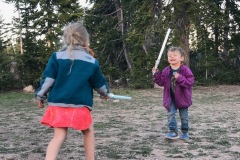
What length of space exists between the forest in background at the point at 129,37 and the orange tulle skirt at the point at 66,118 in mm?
13986

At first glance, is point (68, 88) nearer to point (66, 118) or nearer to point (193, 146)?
point (66, 118)

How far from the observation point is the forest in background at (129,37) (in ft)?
57.4

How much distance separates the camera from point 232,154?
15.2ft

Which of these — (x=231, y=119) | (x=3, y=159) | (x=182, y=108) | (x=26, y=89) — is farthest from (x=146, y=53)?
(x=3, y=159)

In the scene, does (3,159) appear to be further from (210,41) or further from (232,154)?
(210,41)

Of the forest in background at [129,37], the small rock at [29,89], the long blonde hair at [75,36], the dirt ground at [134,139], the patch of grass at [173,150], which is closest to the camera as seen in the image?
the long blonde hair at [75,36]

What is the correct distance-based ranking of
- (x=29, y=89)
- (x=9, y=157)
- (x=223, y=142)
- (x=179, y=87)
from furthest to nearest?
(x=29, y=89)
(x=179, y=87)
(x=223, y=142)
(x=9, y=157)

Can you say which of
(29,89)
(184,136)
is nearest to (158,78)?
(184,136)

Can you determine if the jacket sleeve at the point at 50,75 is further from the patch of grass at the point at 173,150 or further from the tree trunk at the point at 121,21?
the tree trunk at the point at 121,21

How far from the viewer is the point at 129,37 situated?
61.8 feet

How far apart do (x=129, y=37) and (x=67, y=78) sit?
15.5m

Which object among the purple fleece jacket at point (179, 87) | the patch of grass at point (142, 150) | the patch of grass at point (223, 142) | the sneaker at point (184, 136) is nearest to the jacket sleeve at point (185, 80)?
the purple fleece jacket at point (179, 87)

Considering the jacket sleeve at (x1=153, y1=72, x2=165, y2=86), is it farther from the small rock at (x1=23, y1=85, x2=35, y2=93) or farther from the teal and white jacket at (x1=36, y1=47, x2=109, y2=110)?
the small rock at (x1=23, y1=85, x2=35, y2=93)

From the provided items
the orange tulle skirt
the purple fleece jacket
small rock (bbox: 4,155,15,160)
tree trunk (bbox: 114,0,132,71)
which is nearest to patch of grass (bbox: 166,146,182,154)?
the purple fleece jacket
